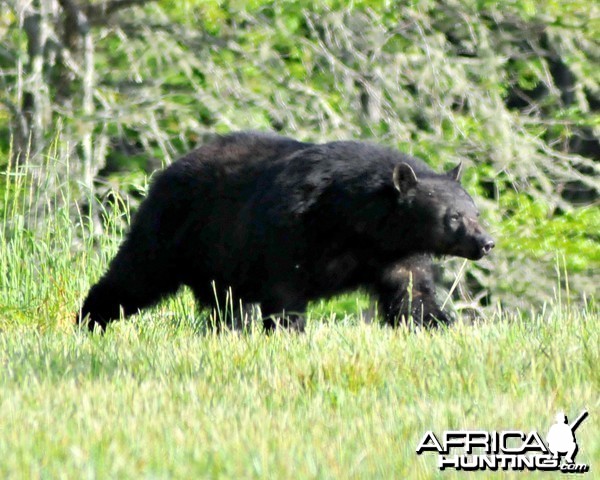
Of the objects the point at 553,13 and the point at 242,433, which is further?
the point at 553,13

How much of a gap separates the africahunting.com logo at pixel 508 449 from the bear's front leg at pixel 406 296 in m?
3.11

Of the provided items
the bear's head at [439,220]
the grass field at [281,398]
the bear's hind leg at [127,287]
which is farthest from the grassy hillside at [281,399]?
the bear's hind leg at [127,287]

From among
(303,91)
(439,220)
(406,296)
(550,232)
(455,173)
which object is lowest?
(550,232)

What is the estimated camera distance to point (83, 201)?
11.3 m

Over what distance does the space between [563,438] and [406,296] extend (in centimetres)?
348

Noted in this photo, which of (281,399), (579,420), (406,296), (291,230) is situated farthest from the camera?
(406,296)

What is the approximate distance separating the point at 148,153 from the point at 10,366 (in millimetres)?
7168

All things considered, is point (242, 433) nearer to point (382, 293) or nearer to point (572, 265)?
point (382, 293)

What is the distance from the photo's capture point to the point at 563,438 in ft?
11.4

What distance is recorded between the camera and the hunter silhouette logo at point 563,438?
134 inches

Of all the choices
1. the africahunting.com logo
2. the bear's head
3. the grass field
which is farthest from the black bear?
the africahunting.com logo

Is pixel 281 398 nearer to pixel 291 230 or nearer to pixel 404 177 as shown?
pixel 291 230

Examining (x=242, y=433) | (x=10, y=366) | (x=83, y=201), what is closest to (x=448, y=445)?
(x=242, y=433)

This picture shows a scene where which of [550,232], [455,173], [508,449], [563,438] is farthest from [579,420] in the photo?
[550,232]
